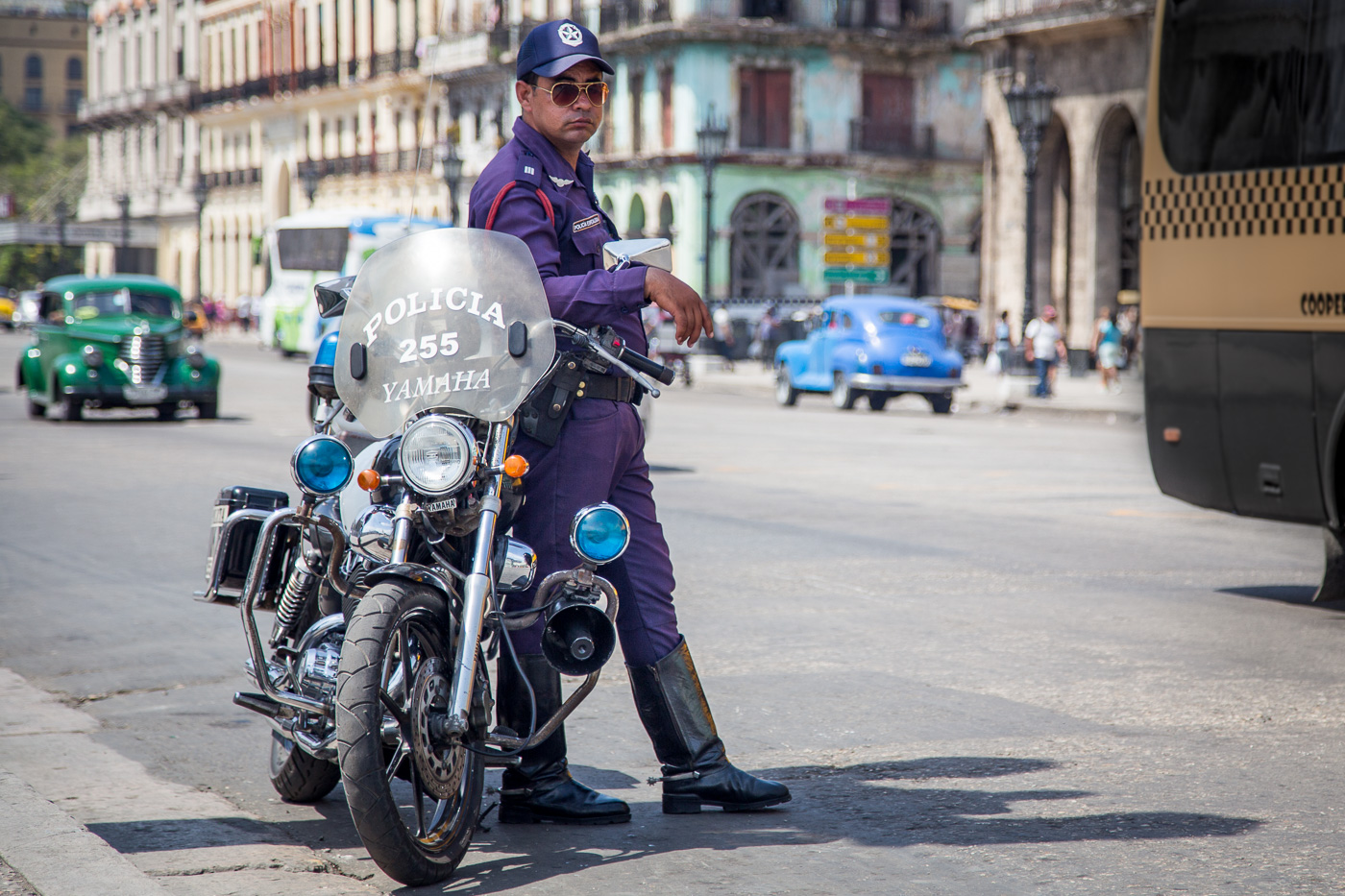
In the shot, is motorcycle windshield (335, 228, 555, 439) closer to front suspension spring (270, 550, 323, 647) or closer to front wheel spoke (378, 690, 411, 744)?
front suspension spring (270, 550, 323, 647)

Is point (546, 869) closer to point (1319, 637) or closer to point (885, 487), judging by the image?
point (1319, 637)

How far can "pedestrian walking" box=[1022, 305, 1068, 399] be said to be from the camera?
30.5m

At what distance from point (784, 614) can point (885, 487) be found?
237 inches

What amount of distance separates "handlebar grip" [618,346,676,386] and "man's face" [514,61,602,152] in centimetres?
57

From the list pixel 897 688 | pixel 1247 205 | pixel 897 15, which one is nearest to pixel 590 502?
pixel 897 688

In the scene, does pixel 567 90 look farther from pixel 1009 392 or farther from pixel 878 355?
pixel 1009 392

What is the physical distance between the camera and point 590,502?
4.57 meters

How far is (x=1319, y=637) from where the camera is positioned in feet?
24.7

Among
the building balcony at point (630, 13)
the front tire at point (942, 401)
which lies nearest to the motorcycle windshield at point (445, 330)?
the front tire at point (942, 401)

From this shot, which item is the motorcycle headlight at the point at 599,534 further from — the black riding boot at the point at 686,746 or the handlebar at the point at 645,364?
the black riding boot at the point at 686,746

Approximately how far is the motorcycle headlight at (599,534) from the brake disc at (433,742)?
0.42 metres

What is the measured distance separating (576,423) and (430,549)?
1.89ft

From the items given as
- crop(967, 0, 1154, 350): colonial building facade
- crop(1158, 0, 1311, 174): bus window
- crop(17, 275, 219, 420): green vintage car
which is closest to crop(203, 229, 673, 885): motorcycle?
crop(1158, 0, 1311, 174): bus window

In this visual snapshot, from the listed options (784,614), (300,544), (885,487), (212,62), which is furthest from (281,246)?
(212,62)
